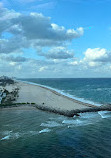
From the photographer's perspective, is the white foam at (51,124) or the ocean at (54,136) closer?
the ocean at (54,136)

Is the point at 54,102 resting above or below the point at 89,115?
above

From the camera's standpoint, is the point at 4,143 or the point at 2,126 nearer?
the point at 4,143

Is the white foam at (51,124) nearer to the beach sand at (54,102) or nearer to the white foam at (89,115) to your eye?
the white foam at (89,115)

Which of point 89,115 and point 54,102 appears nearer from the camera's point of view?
point 89,115

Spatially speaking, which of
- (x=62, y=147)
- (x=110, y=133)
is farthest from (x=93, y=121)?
(x=62, y=147)

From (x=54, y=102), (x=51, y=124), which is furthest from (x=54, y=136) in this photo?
(x=54, y=102)

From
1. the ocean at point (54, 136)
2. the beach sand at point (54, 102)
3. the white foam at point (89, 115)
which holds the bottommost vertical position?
the ocean at point (54, 136)

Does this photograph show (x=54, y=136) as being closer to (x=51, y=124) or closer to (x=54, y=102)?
(x=51, y=124)

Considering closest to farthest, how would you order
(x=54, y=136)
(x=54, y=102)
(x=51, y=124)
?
(x=54, y=136)
(x=51, y=124)
(x=54, y=102)

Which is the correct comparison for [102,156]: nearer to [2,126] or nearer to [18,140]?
[18,140]

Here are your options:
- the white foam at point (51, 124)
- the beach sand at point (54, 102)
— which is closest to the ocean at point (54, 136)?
the white foam at point (51, 124)

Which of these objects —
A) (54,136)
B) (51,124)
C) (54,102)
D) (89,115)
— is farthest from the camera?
(54,102)
